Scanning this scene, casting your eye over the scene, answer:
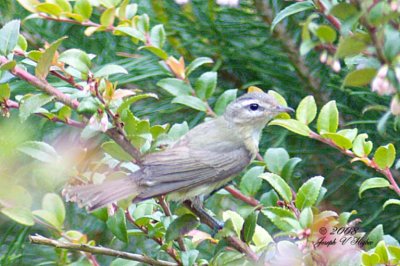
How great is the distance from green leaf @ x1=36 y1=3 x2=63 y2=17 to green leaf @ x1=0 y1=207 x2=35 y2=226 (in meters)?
0.40

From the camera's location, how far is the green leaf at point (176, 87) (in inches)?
69.7

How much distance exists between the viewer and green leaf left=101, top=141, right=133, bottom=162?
1.44 meters

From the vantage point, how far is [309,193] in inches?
57.7

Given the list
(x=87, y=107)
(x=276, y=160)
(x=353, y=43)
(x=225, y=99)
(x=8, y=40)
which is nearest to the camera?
(x=353, y=43)

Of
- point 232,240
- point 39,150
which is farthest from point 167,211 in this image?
point 39,150

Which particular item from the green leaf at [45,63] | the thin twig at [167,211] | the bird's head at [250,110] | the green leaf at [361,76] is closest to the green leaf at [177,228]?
the thin twig at [167,211]

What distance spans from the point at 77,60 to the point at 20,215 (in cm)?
32

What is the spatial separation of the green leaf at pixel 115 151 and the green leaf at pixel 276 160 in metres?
0.35

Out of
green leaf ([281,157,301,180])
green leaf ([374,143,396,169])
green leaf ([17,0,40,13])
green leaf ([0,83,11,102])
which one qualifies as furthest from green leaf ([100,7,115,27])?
green leaf ([374,143,396,169])

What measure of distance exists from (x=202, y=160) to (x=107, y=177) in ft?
1.50

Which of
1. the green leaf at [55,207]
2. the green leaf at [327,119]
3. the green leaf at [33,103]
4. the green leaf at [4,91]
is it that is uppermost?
the green leaf at [33,103]

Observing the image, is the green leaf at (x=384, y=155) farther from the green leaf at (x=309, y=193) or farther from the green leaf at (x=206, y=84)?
the green leaf at (x=206, y=84)

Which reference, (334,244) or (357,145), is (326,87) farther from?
(334,244)

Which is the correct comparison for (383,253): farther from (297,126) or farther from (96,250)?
(96,250)
